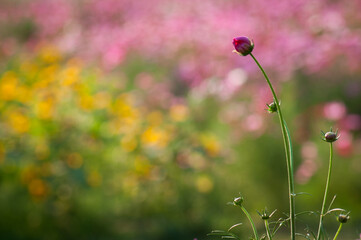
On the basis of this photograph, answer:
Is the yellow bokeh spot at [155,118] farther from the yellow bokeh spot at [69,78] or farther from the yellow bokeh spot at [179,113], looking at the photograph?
the yellow bokeh spot at [69,78]

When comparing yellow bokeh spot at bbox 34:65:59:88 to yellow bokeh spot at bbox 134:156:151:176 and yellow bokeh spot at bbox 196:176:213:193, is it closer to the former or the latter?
yellow bokeh spot at bbox 134:156:151:176

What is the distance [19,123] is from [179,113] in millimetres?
906

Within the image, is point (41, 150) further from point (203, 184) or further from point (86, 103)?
point (203, 184)

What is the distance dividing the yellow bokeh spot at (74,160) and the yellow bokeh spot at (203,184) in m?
0.65

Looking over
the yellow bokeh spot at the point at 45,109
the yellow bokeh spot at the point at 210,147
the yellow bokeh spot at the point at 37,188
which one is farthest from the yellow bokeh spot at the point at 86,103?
the yellow bokeh spot at the point at 210,147

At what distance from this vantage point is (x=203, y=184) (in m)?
2.91

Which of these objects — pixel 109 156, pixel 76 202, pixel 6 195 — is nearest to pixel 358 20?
pixel 109 156

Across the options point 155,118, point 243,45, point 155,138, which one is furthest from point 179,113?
point 243,45

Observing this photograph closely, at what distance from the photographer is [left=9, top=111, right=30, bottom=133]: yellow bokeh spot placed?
8.87 feet

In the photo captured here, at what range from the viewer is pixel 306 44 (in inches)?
128

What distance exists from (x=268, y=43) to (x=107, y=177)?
1.42 m

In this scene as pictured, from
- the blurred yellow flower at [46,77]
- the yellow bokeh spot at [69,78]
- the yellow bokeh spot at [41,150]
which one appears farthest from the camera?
the blurred yellow flower at [46,77]

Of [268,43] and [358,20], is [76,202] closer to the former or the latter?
[268,43]

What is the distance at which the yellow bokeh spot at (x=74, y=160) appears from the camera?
266cm
